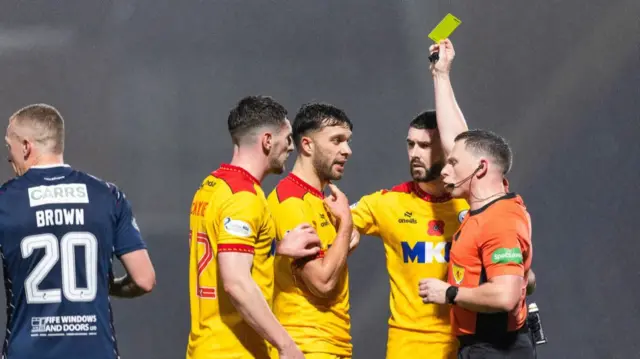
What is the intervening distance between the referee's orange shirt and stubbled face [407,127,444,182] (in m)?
0.59

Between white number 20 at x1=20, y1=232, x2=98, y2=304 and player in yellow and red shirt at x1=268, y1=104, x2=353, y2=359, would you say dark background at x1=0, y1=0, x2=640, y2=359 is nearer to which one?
player in yellow and red shirt at x1=268, y1=104, x2=353, y2=359

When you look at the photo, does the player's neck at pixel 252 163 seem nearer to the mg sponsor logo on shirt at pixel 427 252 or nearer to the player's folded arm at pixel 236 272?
the player's folded arm at pixel 236 272

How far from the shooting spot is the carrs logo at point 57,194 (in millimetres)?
3115

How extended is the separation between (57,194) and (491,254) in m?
1.48

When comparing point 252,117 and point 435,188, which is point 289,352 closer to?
point 252,117

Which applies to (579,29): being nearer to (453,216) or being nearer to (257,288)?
(453,216)

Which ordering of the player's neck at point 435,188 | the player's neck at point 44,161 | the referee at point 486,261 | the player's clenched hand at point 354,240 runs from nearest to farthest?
1. the player's neck at point 44,161
2. the referee at point 486,261
3. the player's clenched hand at point 354,240
4. the player's neck at point 435,188

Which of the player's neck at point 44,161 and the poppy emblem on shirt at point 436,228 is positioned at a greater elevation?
the player's neck at point 44,161

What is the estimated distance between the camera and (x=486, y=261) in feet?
11.0

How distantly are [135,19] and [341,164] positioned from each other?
2.39m

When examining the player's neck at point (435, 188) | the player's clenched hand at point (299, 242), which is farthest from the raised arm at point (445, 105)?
the player's clenched hand at point (299, 242)

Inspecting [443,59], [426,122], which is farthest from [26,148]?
[443,59]

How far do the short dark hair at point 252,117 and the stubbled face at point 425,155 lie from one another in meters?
0.83

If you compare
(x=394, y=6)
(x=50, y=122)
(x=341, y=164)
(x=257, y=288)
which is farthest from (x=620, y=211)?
(x=50, y=122)
